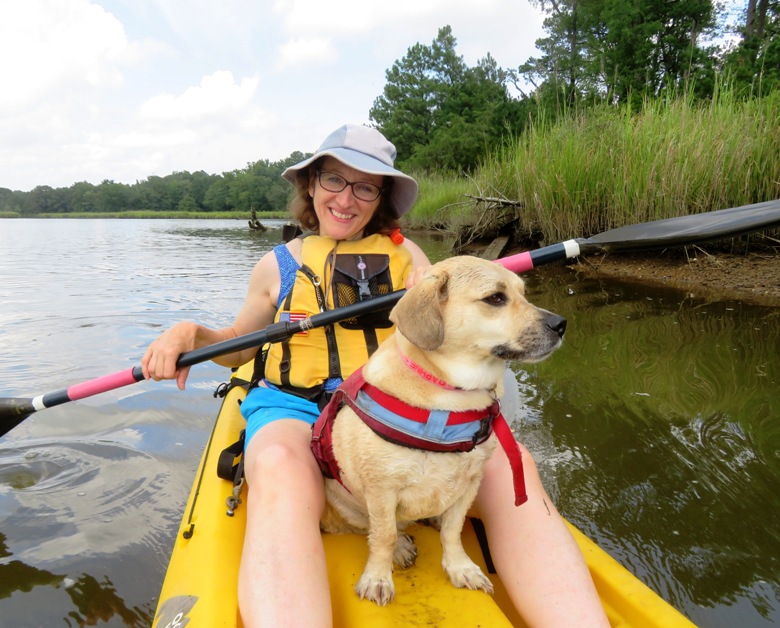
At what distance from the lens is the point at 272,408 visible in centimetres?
224

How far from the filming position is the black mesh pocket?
8.43 ft

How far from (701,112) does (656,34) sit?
21.5 m

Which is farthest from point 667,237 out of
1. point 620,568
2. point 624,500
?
point 620,568

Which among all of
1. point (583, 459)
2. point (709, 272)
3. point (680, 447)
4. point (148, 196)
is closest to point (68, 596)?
point (583, 459)

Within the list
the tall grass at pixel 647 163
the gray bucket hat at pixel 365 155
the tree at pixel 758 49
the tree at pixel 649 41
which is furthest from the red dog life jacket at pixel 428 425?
the tree at pixel 649 41

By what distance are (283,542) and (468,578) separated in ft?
2.17

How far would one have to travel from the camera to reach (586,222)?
8773 millimetres

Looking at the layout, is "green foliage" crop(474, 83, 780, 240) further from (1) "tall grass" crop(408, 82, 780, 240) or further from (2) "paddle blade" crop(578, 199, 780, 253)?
(2) "paddle blade" crop(578, 199, 780, 253)

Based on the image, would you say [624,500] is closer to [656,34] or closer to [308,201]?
[308,201]

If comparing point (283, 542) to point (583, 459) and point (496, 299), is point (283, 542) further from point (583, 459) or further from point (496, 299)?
point (583, 459)

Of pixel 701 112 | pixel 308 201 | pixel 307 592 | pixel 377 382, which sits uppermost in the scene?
pixel 701 112

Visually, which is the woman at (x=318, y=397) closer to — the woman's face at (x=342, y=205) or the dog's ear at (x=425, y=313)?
the woman's face at (x=342, y=205)

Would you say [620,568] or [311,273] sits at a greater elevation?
[311,273]

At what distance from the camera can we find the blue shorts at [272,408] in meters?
2.15
